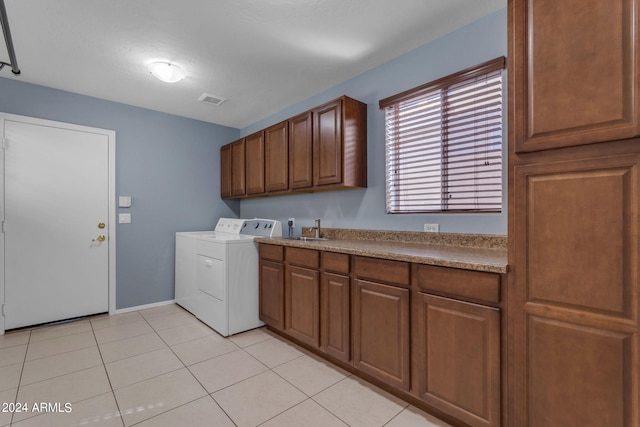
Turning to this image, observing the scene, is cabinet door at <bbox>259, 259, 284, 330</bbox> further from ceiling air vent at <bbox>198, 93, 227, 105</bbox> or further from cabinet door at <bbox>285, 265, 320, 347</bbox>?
ceiling air vent at <bbox>198, 93, 227, 105</bbox>

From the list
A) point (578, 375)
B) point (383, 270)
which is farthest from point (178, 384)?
point (578, 375)

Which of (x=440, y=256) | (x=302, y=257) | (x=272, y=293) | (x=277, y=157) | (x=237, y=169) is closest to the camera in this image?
(x=440, y=256)

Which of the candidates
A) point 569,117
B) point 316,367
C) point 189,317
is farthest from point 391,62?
point 189,317

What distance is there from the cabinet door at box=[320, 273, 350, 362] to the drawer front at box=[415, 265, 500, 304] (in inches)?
23.7

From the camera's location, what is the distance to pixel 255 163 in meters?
3.60

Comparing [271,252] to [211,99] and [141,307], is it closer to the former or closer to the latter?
[211,99]

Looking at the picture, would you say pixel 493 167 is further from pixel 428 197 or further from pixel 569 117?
pixel 569 117

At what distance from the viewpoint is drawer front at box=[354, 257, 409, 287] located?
1.73 metres

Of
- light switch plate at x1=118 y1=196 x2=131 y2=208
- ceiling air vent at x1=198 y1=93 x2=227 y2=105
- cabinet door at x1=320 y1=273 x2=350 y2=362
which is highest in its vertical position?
ceiling air vent at x1=198 y1=93 x2=227 y2=105

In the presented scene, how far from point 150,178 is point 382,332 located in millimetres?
3307

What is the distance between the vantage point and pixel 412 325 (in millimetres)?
1700

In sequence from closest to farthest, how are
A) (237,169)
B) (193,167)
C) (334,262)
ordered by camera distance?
1. (334,262)
2. (237,169)
3. (193,167)

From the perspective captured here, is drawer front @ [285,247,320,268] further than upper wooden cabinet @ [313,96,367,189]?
No

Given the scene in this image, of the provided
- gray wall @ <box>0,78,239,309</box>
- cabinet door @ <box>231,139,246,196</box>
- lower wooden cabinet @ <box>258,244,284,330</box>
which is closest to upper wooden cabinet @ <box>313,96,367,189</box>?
lower wooden cabinet @ <box>258,244,284,330</box>
